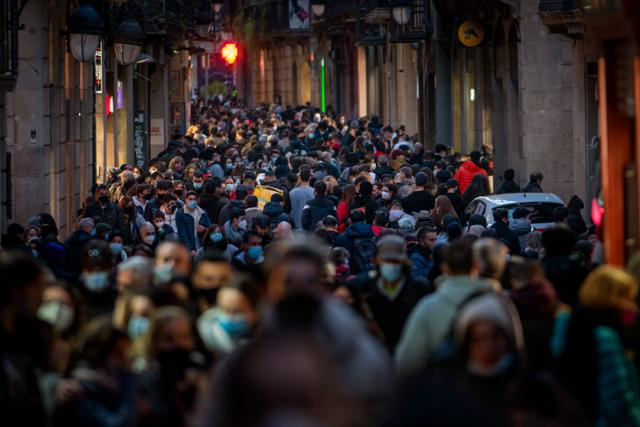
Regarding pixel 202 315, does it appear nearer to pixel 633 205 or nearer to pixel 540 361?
pixel 540 361

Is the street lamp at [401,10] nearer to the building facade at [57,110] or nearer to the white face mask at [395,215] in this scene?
the building facade at [57,110]

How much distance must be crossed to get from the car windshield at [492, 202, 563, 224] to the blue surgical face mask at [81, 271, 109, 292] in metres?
10.4

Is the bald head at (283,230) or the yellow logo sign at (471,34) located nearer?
the bald head at (283,230)

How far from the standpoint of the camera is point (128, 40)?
28219mm

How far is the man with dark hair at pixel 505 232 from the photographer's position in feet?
59.1

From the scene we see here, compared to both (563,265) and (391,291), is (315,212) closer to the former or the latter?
(563,265)

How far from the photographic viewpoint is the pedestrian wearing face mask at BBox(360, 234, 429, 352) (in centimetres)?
1110

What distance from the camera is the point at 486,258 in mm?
9945

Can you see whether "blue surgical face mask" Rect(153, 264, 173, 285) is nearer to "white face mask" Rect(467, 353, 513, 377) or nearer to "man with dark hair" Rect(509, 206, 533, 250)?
"white face mask" Rect(467, 353, 513, 377)

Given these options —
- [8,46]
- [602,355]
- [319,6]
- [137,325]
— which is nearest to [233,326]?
[137,325]

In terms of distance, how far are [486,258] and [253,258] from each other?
551cm

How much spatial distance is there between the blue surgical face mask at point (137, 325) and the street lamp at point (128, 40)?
18.6 metres

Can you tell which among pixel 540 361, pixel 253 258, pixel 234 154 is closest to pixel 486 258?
pixel 540 361

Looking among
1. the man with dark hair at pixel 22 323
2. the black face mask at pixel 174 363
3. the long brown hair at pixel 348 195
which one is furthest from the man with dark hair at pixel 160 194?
the black face mask at pixel 174 363
